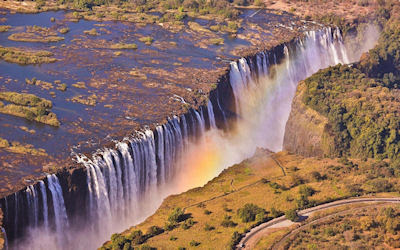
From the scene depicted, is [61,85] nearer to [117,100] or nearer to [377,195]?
[117,100]

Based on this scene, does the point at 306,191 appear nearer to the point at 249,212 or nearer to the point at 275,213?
the point at 275,213

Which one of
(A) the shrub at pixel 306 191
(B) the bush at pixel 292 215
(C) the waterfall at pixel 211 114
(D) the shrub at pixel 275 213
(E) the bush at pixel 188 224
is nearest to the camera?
(E) the bush at pixel 188 224

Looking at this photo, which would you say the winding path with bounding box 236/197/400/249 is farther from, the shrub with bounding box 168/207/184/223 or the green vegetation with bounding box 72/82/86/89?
the green vegetation with bounding box 72/82/86/89

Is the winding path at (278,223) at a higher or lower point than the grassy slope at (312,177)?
lower

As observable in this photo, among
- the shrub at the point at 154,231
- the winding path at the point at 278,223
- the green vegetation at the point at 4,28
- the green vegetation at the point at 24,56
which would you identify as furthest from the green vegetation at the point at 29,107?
the winding path at the point at 278,223

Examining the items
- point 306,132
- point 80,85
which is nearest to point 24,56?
point 80,85

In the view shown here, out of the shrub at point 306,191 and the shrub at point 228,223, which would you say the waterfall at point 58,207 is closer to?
the shrub at point 228,223
